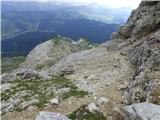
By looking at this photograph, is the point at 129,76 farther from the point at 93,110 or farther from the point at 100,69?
the point at 93,110

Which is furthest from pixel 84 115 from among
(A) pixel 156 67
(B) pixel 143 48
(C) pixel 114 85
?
(B) pixel 143 48

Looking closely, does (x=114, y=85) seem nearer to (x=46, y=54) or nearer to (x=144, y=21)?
(x=144, y=21)

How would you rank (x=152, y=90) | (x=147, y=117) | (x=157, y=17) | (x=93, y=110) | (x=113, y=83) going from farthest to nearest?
(x=157, y=17)
(x=113, y=83)
(x=93, y=110)
(x=152, y=90)
(x=147, y=117)

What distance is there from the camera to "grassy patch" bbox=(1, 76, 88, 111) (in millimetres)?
28750

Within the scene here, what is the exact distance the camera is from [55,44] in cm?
7812

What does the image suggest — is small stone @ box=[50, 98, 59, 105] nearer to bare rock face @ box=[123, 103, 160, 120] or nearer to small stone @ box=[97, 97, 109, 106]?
small stone @ box=[97, 97, 109, 106]

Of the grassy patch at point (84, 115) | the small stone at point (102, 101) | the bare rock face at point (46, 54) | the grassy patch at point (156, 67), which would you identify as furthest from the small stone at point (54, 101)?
the bare rock face at point (46, 54)

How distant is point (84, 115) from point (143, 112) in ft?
22.2

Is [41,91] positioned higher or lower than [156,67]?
lower

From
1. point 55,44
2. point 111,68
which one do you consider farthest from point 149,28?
point 55,44

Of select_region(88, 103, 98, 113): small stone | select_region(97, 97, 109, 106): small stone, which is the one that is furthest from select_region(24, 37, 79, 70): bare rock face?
select_region(88, 103, 98, 113): small stone

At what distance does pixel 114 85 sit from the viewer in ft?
99.0

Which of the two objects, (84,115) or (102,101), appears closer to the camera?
(84,115)

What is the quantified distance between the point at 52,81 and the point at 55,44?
1745 inches
